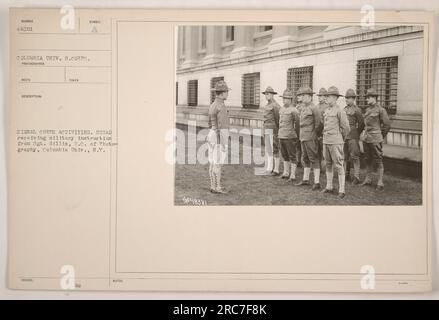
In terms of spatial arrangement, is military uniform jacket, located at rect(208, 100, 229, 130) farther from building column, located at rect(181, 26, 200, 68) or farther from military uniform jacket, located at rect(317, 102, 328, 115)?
military uniform jacket, located at rect(317, 102, 328, 115)

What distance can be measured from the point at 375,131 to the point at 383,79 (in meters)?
0.19

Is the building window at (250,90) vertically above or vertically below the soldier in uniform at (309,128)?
above

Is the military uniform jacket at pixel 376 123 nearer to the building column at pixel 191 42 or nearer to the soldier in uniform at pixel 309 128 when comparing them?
the soldier in uniform at pixel 309 128

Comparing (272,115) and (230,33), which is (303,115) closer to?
(272,115)

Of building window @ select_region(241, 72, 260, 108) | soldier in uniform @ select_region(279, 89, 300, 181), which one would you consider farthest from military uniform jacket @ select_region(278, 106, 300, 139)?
building window @ select_region(241, 72, 260, 108)

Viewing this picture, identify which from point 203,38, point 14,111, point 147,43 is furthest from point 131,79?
point 14,111

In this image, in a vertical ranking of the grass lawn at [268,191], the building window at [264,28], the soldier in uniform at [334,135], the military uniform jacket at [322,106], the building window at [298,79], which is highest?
the building window at [264,28]

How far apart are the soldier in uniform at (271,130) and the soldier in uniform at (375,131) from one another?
33cm

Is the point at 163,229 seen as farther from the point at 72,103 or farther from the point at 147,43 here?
the point at 147,43

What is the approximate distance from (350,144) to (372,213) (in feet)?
0.88

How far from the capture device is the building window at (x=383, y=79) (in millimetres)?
1896

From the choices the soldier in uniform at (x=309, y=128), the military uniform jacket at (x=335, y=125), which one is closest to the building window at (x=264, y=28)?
the soldier in uniform at (x=309, y=128)

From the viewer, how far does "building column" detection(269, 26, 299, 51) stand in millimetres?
1910

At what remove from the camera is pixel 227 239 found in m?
1.93
